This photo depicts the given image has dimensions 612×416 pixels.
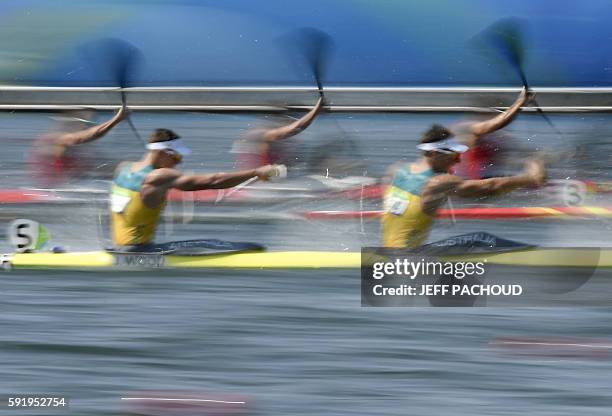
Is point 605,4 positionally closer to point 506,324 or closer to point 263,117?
point 263,117

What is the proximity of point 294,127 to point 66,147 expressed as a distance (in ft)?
6.39

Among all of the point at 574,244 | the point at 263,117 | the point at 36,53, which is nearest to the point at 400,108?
the point at 263,117

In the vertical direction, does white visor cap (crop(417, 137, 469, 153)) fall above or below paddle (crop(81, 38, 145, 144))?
below

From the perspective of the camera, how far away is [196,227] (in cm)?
1228

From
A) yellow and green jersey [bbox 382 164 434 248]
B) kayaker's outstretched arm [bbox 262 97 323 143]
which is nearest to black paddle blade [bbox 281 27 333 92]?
kayaker's outstretched arm [bbox 262 97 323 143]

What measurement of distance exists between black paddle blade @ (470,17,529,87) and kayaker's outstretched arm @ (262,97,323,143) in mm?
2137

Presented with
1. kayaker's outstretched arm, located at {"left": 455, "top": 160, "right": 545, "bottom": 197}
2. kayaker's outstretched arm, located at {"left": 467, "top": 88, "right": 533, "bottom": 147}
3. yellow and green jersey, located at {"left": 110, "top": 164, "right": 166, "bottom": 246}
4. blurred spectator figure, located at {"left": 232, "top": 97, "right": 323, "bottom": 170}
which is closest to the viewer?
kayaker's outstretched arm, located at {"left": 455, "top": 160, "right": 545, "bottom": 197}

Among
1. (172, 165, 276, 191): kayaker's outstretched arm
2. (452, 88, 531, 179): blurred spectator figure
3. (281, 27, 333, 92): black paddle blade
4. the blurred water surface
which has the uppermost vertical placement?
(281, 27, 333, 92): black paddle blade

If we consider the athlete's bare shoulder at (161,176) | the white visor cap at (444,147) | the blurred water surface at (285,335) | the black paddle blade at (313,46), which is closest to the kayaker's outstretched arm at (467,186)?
the white visor cap at (444,147)

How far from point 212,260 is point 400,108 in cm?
294

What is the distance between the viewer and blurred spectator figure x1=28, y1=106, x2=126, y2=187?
13.2 metres

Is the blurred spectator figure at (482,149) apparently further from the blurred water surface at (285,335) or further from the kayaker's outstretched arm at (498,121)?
the blurred water surface at (285,335)

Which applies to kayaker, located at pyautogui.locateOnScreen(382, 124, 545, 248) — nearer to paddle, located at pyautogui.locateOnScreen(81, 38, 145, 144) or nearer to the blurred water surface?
the blurred water surface

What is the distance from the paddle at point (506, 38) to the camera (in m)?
14.8
